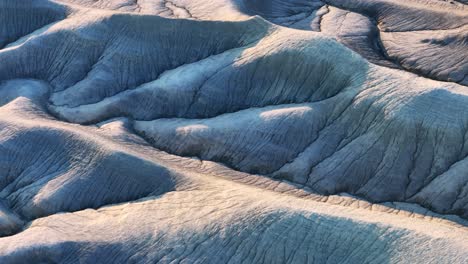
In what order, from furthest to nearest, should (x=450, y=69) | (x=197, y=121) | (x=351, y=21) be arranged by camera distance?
(x=351, y=21)
(x=450, y=69)
(x=197, y=121)

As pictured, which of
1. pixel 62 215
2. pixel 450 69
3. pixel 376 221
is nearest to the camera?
pixel 376 221

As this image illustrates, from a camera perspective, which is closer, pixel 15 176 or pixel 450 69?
pixel 15 176

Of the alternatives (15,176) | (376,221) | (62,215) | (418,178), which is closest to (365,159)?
(418,178)

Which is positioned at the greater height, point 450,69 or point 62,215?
point 450,69

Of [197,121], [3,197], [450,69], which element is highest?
[450,69]

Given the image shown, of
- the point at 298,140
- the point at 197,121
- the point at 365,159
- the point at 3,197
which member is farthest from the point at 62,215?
the point at 365,159

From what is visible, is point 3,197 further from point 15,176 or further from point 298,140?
point 298,140
